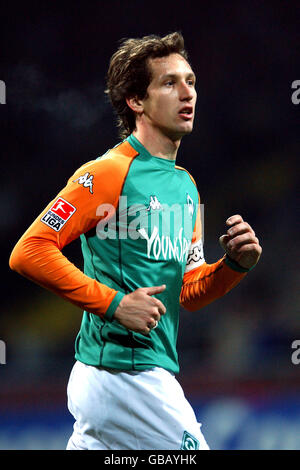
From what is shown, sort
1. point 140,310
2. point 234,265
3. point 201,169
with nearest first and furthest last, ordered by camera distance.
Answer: point 140,310 → point 234,265 → point 201,169

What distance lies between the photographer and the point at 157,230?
66.6 inches

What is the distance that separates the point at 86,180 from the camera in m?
1.62

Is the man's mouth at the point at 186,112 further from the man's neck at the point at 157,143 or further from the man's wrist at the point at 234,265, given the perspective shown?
the man's wrist at the point at 234,265

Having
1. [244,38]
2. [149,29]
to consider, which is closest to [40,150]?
[149,29]

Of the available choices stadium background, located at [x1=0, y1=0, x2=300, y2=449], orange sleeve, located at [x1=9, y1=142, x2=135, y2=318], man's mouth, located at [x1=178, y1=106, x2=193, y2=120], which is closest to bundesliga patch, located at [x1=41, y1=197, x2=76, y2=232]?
orange sleeve, located at [x1=9, y1=142, x2=135, y2=318]

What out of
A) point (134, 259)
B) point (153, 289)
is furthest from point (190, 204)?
point (153, 289)

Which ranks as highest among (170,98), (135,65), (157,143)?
(135,65)

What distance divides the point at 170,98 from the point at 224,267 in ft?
1.81

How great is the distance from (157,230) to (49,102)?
200cm

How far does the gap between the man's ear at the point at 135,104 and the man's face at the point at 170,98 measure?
15 mm

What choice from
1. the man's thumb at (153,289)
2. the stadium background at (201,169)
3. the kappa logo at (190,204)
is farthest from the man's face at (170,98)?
the stadium background at (201,169)

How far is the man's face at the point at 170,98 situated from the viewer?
1.77m

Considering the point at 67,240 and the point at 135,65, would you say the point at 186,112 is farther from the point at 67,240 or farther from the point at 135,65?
the point at 67,240

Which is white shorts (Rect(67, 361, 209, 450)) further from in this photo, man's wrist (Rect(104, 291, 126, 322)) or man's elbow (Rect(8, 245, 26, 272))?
man's elbow (Rect(8, 245, 26, 272))
